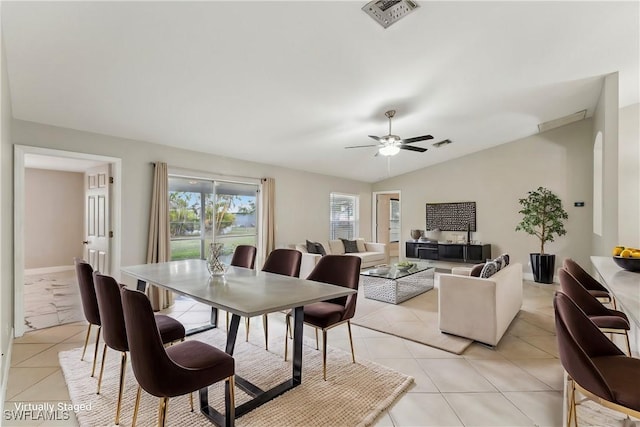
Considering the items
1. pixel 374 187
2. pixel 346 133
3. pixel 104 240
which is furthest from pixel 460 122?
pixel 104 240

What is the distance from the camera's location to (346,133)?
508 centimetres

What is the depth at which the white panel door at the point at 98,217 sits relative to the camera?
161 inches

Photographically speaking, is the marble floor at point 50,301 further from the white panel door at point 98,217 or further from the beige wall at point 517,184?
the beige wall at point 517,184

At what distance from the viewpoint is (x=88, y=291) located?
7.91 ft

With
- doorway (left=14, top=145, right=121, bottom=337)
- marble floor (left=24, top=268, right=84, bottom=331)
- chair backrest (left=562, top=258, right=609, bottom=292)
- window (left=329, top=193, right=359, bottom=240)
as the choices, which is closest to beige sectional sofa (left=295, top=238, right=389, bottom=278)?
window (left=329, top=193, right=359, bottom=240)

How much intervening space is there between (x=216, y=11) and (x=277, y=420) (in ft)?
9.23

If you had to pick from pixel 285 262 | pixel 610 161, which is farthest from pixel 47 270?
pixel 610 161

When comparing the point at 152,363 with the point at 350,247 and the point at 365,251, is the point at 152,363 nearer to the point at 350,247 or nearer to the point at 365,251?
the point at 350,247

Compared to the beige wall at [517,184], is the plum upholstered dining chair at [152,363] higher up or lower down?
lower down

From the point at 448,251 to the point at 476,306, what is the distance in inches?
167

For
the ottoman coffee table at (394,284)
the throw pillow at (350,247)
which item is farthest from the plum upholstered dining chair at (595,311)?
the throw pillow at (350,247)

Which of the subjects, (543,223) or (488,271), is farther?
(543,223)

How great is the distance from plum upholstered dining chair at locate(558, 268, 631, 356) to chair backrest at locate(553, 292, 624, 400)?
0.68 m

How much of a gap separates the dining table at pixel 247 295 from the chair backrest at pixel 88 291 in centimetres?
35
